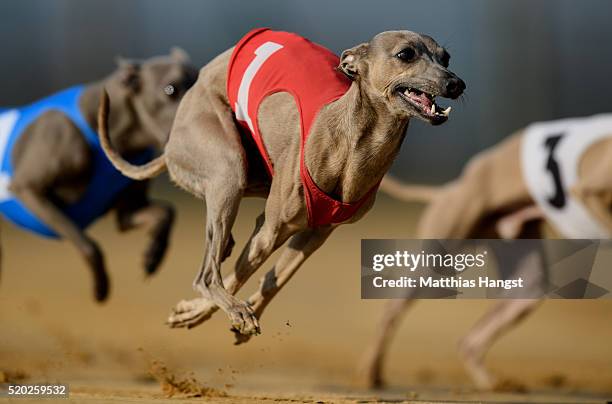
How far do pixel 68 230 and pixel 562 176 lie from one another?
9.87ft

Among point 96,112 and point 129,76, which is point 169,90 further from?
point 96,112

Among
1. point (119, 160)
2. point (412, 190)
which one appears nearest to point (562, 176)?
point (412, 190)

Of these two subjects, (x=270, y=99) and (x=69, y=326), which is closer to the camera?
(x=270, y=99)

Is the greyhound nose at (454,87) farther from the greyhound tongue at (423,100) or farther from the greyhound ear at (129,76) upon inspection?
the greyhound ear at (129,76)

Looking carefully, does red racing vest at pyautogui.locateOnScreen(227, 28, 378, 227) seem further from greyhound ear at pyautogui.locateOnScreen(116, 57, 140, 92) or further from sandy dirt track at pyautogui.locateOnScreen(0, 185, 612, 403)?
greyhound ear at pyautogui.locateOnScreen(116, 57, 140, 92)

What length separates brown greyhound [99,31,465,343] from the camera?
4035 mm

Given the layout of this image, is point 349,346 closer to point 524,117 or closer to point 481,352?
point 481,352

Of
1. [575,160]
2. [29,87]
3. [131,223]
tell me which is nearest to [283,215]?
[131,223]

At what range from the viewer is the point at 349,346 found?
807cm

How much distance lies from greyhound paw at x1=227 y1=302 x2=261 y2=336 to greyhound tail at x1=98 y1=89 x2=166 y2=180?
0.91 meters

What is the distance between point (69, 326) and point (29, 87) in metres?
11.3

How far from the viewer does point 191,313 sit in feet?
15.4

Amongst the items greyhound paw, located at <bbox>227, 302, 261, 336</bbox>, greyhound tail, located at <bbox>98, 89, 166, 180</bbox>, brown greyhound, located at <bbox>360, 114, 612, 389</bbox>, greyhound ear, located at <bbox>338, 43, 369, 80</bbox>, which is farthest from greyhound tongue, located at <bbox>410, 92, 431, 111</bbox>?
brown greyhound, located at <bbox>360, 114, 612, 389</bbox>

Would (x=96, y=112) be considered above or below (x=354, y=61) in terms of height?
above
